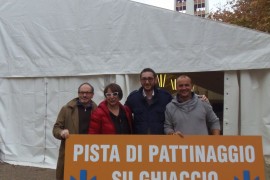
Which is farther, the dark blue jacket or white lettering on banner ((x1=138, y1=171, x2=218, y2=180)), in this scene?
the dark blue jacket

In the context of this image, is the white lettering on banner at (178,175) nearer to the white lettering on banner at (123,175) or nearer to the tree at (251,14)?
the white lettering on banner at (123,175)

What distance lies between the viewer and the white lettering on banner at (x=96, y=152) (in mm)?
3803

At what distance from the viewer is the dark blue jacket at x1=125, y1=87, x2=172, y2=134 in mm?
3994

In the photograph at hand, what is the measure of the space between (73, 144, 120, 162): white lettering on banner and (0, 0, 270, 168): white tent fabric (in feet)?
11.4

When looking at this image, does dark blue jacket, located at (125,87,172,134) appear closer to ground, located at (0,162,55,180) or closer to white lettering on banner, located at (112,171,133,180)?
white lettering on banner, located at (112,171,133,180)

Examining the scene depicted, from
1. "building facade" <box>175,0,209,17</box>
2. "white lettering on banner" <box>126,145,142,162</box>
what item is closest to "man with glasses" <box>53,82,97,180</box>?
"white lettering on banner" <box>126,145,142,162</box>

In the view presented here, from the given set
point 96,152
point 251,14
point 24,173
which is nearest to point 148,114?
point 96,152

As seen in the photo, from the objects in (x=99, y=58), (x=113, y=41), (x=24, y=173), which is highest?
(x=113, y=41)

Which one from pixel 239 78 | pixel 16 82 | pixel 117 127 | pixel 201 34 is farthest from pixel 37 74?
pixel 117 127

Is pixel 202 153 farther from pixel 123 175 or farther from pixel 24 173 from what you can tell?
pixel 24 173

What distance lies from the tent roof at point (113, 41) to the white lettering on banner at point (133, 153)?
137 inches

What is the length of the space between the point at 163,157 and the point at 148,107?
54 cm

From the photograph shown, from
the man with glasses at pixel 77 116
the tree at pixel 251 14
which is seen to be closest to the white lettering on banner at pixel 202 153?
the man with glasses at pixel 77 116

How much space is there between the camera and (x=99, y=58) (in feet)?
24.7
